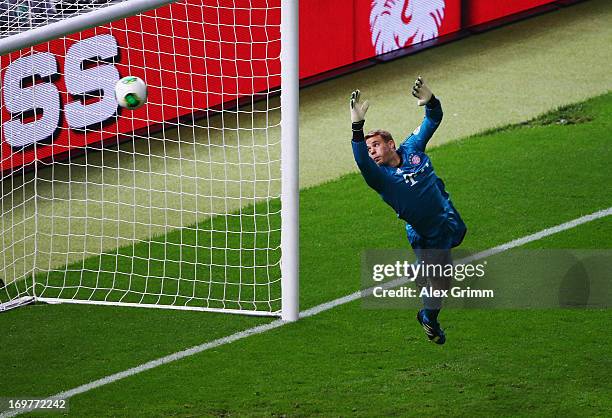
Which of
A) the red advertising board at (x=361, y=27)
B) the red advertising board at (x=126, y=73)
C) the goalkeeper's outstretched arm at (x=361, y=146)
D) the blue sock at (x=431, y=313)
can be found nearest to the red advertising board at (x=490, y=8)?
the red advertising board at (x=361, y=27)

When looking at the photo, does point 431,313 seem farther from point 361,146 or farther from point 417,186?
point 361,146

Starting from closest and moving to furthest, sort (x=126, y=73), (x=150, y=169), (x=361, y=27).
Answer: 1. (x=150, y=169)
2. (x=126, y=73)
3. (x=361, y=27)

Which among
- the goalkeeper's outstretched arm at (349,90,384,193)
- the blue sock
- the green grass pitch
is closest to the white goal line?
the green grass pitch

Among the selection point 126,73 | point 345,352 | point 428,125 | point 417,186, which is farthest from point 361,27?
point 417,186

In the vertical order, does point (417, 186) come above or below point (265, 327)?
above

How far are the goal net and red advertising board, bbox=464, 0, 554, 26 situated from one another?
2.74 meters

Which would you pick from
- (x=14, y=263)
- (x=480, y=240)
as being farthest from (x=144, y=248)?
(x=480, y=240)

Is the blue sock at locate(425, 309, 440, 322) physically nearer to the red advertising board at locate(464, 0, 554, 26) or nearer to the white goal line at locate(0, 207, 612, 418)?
the white goal line at locate(0, 207, 612, 418)

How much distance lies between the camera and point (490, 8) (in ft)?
50.9

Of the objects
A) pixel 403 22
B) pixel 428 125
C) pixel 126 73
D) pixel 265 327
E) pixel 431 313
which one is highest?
pixel 428 125

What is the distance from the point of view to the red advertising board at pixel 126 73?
11.6 meters

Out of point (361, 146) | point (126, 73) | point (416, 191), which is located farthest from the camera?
point (126, 73)

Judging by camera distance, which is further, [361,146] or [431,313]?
[431,313]

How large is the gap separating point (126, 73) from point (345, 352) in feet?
12.8
